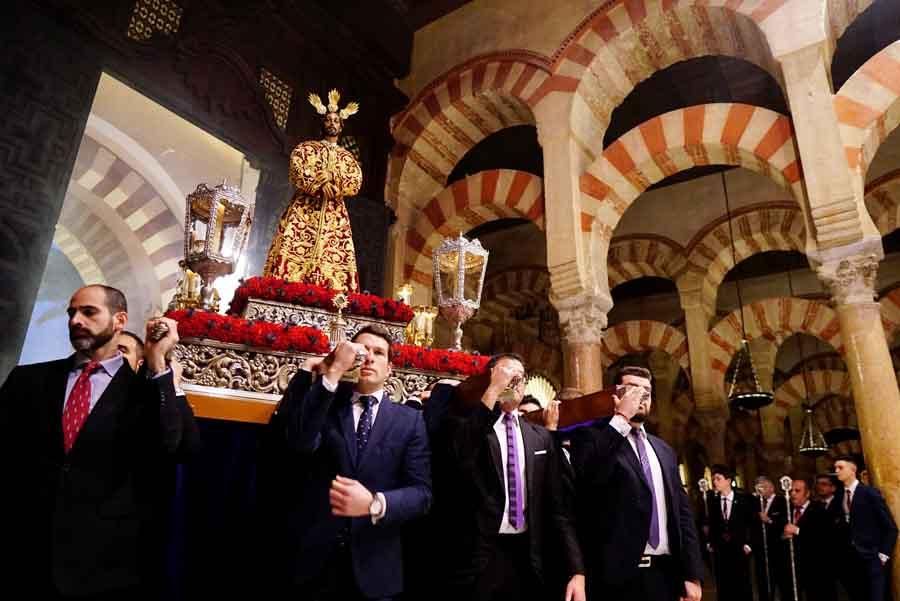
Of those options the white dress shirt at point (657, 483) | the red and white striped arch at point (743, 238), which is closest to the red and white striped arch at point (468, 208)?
the red and white striped arch at point (743, 238)

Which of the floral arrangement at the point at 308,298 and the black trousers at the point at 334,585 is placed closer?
the black trousers at the point at 334,585

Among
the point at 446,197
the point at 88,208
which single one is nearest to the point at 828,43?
the point at 446,197

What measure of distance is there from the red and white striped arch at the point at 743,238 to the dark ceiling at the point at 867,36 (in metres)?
1.84

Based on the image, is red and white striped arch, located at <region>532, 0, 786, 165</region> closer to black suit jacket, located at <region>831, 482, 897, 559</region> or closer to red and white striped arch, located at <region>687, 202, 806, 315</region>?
red and white striped arch, located at <region>687, 202, 806, 315</region>

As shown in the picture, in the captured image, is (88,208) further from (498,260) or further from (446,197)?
(498,260)

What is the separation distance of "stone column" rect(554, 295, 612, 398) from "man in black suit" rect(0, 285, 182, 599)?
15.2ft

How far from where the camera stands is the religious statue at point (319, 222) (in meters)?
3.78

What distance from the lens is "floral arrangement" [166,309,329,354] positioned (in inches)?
101

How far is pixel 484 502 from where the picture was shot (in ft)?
6.19

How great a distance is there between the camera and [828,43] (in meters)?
5.20

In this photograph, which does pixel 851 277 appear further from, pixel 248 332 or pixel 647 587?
pixel 248 332

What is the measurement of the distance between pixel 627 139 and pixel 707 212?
3024 millimetres

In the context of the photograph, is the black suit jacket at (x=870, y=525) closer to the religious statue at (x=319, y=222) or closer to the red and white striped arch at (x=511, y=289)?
the religious statue at (x=319, y=222)

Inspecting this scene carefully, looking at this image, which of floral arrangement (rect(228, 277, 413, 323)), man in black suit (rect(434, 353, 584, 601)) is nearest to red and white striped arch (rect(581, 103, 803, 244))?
floral arrangement (rect(228, 277, 413, 323))
